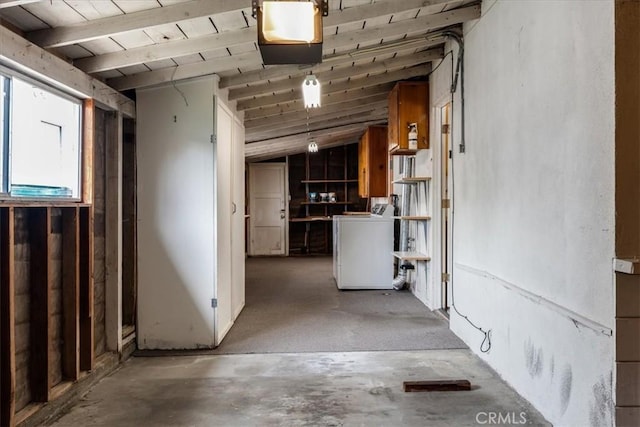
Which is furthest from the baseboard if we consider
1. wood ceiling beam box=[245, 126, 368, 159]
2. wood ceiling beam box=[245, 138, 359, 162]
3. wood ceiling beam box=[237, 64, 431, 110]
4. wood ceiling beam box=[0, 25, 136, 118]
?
wood ceiling beam box=[245, 138, 359, 162]

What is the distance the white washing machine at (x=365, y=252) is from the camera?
5895 mm

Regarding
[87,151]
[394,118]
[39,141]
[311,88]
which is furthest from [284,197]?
[39,141]

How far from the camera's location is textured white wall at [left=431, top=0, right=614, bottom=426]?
185cm

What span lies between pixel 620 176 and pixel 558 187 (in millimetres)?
427

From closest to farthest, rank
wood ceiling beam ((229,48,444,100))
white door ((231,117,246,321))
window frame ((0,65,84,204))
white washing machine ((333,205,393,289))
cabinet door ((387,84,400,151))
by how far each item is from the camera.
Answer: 1. window frame ((0,65,84,204))
2. wood ceiling beam ((229,48,444,100))
3. white door ((231,117,246,321))
4. cabinet door ((387,84,400,151))
5. white washing machine ((333,205,393,289))

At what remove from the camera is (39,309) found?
235cm

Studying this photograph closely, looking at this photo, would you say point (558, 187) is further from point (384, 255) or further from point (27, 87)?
point (384, 255)

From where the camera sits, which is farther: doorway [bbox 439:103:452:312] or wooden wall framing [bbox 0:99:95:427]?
doorway [bbox 439:103:452:312]

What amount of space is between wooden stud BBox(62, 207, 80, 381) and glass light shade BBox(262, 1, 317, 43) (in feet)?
5.36

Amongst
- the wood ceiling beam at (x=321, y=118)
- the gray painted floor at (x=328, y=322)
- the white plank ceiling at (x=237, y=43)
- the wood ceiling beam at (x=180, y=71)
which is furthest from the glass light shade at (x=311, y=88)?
the wood ceiling beam at (x=321, y=118)

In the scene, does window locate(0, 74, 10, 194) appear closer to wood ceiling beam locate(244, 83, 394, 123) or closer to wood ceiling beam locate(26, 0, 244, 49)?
wood ceiling beam locate(26, 0, 244, 49)

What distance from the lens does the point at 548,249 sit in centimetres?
228

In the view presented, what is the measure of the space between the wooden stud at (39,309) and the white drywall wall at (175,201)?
112 cm

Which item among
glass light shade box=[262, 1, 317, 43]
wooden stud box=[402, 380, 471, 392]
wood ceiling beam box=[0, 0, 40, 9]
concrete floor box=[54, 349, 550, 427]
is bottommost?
concrete floor box=[54, 349, 550, 427]
